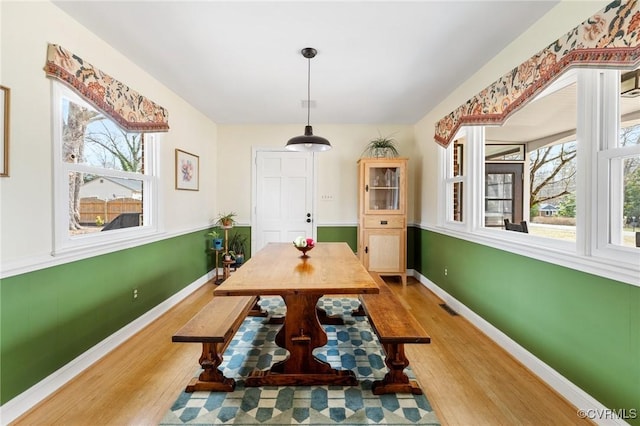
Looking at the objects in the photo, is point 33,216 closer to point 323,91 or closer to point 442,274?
point 323,91

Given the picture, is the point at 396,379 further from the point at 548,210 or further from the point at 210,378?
the point at 548,210

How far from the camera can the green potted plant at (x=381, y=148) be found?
4453 mm

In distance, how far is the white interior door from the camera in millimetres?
4668

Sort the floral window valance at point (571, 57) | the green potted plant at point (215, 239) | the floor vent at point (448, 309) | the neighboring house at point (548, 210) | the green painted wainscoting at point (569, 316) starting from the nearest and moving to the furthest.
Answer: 1. the floral window valance at point (571, 57)
2. the green painted wainscoting at point (569, 316)
3. the neighboring house at point (548, 210)
4. the floor vent at point (448, 309)
5. the green potted plant at point (215, 239)

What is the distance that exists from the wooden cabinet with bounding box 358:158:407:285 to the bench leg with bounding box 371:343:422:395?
7.73ft

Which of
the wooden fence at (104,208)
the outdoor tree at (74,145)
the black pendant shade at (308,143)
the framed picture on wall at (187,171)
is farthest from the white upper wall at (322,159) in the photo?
the outdoor tree at (74,145)

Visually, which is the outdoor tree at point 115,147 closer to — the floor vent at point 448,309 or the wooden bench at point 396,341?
the wooden bench at point 396,341

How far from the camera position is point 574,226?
191cm

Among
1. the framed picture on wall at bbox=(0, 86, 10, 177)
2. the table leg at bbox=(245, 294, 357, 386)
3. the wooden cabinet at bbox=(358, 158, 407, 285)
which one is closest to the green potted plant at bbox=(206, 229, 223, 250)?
the wooden cabinet at bbox=(358, 158, 407, 285)

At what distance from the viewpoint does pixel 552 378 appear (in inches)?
74.7

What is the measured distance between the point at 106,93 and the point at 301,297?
2035 mm

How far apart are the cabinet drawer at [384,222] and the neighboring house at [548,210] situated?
2058mm

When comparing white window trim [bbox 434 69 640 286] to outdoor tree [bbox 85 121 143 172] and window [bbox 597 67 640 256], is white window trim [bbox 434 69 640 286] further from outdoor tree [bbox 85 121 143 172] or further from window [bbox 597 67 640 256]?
outdoor tree [bbox 85 121 143 172]

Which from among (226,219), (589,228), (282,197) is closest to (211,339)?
(589,228)
